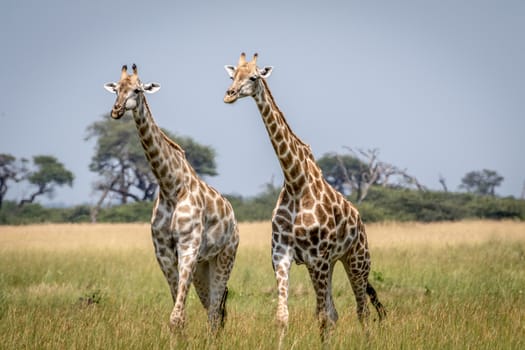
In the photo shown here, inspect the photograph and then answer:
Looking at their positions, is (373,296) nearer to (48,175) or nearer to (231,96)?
(231,96)

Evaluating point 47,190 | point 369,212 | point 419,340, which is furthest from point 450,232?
point 47,190

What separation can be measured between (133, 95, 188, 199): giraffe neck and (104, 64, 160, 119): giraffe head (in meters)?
0.11

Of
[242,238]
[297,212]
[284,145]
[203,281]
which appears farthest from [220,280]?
[242,238]

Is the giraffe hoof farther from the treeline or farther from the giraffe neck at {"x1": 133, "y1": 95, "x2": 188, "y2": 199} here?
the treeline

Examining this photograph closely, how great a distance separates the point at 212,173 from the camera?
5147 cm

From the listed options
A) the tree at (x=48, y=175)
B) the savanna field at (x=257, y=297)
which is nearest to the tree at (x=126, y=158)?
the tree at (x=48, y=175)

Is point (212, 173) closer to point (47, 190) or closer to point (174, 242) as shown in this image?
point (47, 190)

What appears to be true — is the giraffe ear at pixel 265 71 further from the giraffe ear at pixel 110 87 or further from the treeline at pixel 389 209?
the treeline at pixel 389 209

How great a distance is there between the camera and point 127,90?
7203 millimetres

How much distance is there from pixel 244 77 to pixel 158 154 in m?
1.29

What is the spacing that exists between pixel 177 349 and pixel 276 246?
4.73 ft

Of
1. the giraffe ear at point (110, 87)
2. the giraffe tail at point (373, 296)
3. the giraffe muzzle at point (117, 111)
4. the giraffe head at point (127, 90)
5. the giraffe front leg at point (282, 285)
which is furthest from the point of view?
the giraffe tail at point (373, 296)

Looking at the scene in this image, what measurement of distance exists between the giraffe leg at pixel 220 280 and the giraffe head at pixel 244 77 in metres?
2.16

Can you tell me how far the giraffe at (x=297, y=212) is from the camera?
7301 millimetres
